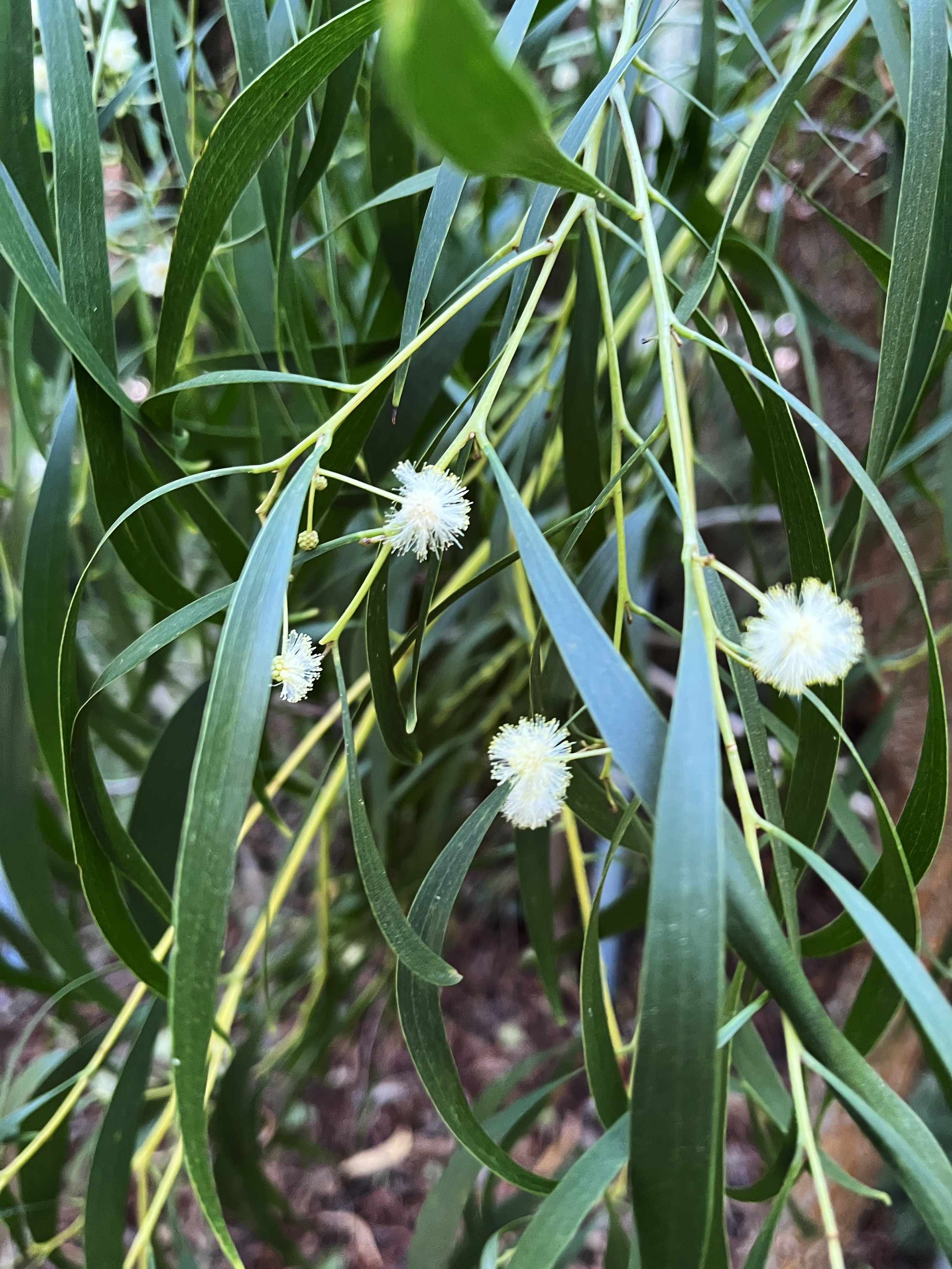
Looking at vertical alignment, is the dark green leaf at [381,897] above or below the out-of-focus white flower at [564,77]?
below

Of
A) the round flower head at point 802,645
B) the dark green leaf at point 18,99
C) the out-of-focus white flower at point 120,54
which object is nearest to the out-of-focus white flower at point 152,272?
the out-of-focus white flower at point 120,54

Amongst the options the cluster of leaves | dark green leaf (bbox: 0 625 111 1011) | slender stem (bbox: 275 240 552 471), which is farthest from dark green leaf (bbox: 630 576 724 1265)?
dark green leaf (bbox: 0 625 111 1011)

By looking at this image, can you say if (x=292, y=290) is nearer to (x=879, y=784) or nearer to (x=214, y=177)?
(x=214, y=177)

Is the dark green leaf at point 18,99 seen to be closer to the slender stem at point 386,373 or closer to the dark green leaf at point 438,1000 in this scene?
the slender stem at point 386,373

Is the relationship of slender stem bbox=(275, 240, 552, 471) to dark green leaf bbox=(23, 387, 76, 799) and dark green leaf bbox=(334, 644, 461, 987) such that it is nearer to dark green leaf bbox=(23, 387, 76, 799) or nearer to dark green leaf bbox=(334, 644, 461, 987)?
dark green leaf bbox=(334, 644, 461, 987)

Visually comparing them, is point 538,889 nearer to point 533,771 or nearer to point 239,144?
point 533,771

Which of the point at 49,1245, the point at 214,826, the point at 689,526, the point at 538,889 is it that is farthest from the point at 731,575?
the point at 49,1245

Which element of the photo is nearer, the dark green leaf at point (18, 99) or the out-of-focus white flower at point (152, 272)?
the dark green leaf at point (18, 99)
